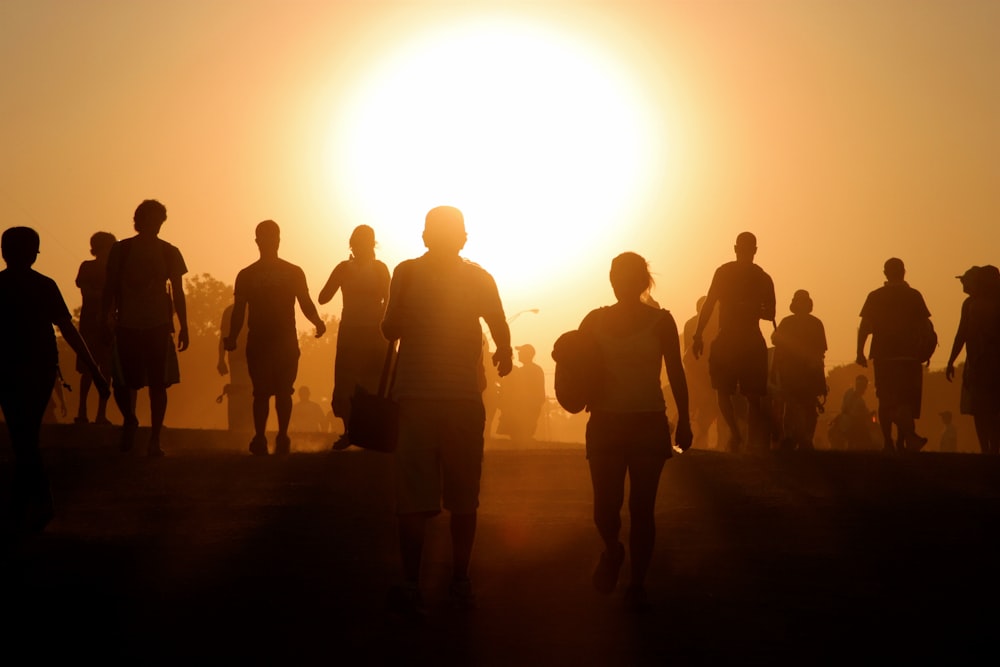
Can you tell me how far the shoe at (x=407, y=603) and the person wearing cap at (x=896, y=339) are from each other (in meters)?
10.3

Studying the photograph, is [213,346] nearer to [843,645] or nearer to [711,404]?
[711,404]

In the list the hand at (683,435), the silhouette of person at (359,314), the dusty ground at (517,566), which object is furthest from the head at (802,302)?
the hand at (683,435)

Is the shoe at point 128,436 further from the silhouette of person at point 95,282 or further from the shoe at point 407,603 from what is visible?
the shoe at point 407,603

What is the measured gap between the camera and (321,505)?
13.4 metres

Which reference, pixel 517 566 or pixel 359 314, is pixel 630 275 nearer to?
pixel 517 566

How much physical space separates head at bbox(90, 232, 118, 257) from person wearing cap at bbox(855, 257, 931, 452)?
8.86 m

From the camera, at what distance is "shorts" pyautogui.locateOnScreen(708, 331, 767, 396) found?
55.0ft

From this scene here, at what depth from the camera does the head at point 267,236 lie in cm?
1617

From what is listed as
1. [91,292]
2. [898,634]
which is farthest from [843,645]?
[91,292]

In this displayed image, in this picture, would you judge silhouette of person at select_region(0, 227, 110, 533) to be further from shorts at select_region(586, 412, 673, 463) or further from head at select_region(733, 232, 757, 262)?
head at select_region(733, 232, 757, 262)

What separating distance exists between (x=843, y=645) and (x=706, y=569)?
2434 millimetres

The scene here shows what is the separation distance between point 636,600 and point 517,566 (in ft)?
5.21

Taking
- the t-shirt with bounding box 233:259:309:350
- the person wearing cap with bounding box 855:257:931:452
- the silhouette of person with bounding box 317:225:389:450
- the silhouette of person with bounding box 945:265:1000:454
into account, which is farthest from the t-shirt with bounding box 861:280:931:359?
the t-shirt with bounding box 233:259:309:350

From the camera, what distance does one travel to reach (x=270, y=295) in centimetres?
1614
